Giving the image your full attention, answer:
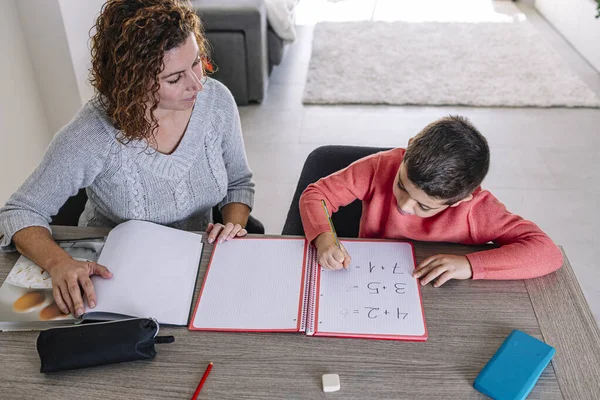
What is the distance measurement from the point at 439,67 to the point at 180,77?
9.05 ft

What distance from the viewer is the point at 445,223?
116 cm

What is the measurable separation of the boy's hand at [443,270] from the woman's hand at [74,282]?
576 millimetres

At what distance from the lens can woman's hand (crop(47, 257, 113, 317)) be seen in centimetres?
96

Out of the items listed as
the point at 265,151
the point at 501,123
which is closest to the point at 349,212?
the point at 265,151

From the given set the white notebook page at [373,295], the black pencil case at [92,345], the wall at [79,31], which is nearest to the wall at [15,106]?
the wall at [79,31]

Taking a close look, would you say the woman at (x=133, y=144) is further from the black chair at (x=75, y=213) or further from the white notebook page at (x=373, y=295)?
the white notebook page at (x=373, y=295)

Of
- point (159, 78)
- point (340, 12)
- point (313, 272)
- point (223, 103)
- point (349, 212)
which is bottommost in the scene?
point (340, 12)

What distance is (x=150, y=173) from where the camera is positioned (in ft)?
4.04

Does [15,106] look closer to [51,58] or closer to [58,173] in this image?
[51,58]

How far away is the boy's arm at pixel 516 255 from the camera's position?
1.03 m

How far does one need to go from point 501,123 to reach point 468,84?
1.54ft

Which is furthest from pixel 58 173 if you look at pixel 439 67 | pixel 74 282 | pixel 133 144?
pixel 439 67

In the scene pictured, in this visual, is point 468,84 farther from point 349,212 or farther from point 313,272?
point 313,272

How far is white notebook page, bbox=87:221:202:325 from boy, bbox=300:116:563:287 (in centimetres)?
25
